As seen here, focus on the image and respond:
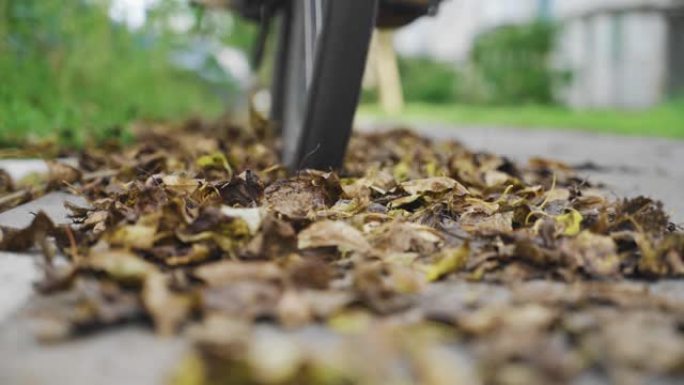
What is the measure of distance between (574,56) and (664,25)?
6.21 ft

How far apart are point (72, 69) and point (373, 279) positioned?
165 inches

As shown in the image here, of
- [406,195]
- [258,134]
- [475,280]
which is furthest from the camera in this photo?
[258,134]

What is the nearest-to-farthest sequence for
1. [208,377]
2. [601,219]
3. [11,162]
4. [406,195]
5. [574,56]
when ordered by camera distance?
[208,377] → [601,219] → [406,195] → [11,162] → [574,56]

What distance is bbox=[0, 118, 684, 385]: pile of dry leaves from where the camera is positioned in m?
1.03

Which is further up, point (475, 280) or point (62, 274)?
point (62, 274)

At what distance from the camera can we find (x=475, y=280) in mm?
1469

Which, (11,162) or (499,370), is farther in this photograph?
(11,162)

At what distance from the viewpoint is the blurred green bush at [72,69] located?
157 inches

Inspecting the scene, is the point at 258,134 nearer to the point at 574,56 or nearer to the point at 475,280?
the point at 475,280

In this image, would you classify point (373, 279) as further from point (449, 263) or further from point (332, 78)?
point (332, 78)

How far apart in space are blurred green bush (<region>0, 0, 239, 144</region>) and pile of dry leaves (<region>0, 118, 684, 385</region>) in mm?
1798

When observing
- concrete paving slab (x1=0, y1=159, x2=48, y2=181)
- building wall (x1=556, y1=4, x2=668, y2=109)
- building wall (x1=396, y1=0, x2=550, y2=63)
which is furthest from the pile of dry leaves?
building wall (x1=396, y1=0, x2=550, y2=63)

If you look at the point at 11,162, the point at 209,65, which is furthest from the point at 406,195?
the point at 209,65

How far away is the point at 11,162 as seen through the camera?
2.92 m
